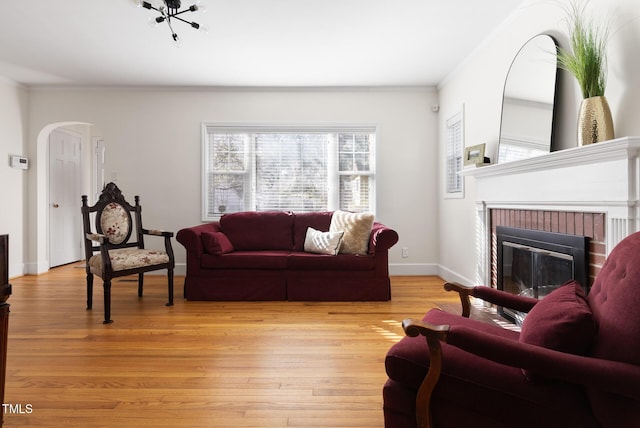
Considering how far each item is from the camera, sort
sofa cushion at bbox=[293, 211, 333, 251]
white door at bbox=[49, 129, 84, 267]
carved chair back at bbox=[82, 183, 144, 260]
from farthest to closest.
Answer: white door at bbox=[49, 129, 84, 267], sofa cushion at bbox=[293, 211, 333, 251], carved chair back at bbox=[82, 183, 144, 260]

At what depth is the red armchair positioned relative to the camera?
1.07 meters

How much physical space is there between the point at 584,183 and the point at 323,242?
2485 millimetres

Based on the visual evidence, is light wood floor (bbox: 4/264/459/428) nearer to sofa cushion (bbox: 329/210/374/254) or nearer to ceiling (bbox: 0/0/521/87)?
sofa cushion (bbox: 329/210/374/254)

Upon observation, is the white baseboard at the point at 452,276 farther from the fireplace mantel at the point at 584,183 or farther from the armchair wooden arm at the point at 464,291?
the armchair wooden arm at the point at 464,291

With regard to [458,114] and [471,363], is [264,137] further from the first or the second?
[471,363]

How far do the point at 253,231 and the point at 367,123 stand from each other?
210 cm

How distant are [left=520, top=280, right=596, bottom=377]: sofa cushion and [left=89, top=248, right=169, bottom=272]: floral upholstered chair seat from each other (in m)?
3.24

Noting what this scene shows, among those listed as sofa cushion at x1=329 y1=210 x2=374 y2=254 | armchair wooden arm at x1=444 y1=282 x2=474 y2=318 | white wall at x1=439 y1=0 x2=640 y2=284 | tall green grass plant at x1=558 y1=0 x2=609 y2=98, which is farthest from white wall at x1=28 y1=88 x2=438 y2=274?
armchair wooden arm at x1=444 y1=282 x2=474 y2=318

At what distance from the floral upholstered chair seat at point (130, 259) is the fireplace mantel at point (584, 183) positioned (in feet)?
10.3

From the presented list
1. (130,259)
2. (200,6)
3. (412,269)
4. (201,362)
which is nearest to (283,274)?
(130,259)

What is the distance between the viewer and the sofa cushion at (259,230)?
14.6ft

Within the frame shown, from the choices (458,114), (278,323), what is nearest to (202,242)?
(278,323)

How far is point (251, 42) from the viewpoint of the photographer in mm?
3730

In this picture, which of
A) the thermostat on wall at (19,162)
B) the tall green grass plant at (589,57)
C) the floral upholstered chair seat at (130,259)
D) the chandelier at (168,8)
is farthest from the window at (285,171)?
the tall green grass plant at (589,57)
